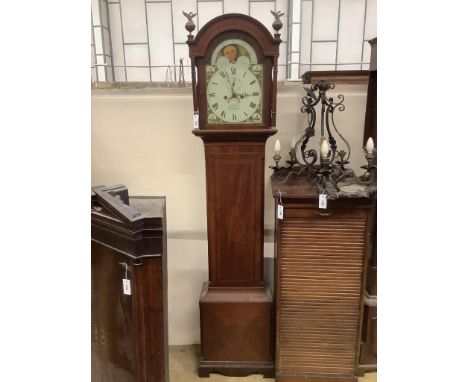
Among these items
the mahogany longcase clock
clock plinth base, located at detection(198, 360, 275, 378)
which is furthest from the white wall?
clock plinth base, located at detection(198, 360, 275, 378)

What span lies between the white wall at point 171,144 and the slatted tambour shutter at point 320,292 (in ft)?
1.36

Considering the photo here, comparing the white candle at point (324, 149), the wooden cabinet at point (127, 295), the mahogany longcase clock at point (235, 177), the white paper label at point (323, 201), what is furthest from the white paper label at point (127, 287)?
the white candle at point (324, 149)

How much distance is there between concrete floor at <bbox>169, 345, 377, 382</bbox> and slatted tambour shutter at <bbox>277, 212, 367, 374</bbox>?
0.55ft

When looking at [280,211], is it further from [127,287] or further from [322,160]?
[127,287]

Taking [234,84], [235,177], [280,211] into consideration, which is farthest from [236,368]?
[234,84]

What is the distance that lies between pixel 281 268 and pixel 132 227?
0.84 metres

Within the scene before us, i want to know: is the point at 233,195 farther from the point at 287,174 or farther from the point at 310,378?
the point at 310,378

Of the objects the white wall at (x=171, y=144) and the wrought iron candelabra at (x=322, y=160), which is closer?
the wrought iron candelabra at (x=322, y=160)

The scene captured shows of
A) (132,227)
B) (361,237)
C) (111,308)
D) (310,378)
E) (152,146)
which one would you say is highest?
(152,146)

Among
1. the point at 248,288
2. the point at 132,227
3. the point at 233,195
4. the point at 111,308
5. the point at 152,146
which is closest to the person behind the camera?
the point at 132,227

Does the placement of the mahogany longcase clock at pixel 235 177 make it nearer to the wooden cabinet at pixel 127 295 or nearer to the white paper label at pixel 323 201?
the white paper label at pixel 323 201

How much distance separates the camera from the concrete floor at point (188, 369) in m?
1.86

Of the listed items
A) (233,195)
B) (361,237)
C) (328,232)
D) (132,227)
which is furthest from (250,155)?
(132,227)

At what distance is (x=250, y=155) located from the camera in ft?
5.54
